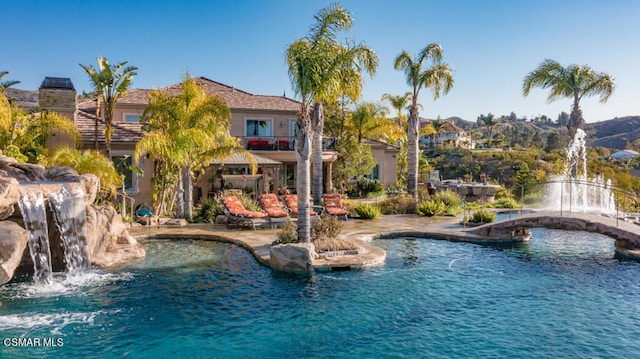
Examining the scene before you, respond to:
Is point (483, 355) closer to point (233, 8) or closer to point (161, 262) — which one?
point (161, 262)

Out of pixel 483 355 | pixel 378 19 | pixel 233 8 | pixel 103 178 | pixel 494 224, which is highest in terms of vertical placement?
pixel 233 8

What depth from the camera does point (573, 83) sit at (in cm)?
2297

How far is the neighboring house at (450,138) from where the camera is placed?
85188 millimetres

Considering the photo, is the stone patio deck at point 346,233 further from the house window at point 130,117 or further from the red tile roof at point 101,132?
the house window at point 130,117

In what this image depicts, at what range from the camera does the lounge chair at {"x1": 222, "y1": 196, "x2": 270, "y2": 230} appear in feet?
59.1

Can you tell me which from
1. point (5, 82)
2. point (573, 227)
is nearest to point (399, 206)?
point (573, 227)

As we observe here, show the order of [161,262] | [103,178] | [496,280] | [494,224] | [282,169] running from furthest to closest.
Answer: [282,169]
[494,224]
[103,178]
[161,262]
[496,280]

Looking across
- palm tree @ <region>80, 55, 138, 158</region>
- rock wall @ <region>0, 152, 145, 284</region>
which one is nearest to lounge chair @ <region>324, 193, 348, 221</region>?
rock wall @ <region>0, 152, 145, 284</region>

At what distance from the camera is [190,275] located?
12109 mm

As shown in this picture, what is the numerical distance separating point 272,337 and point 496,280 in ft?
21.4

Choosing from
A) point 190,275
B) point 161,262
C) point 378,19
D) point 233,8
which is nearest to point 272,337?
point 190,275

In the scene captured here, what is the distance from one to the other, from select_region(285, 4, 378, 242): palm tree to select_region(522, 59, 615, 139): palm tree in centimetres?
1374

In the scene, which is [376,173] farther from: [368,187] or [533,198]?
[533,198]

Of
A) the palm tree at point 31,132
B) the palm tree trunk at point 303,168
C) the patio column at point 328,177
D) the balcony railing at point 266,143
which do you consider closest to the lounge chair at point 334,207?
the palm tree trunk at point 303,168
